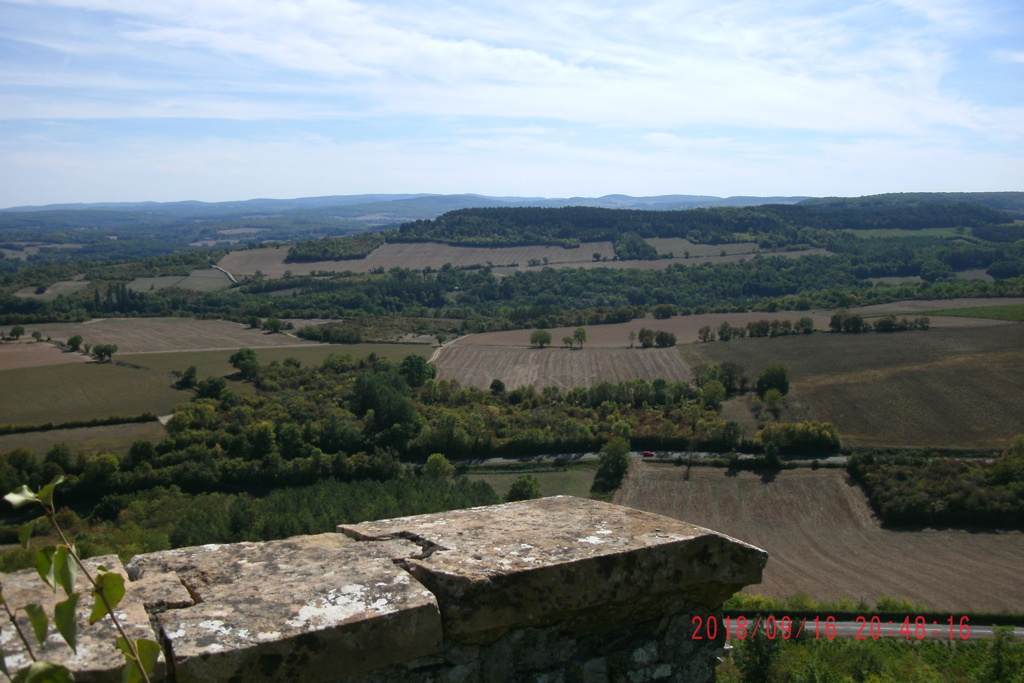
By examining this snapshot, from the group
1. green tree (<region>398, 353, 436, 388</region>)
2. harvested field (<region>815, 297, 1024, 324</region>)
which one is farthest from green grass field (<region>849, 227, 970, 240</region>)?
green tree (<region>398, 353, 436, 388</region>)

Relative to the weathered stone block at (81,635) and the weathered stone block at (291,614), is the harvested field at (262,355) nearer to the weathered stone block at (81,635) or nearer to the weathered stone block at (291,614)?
the weathered stone block at (291,614)

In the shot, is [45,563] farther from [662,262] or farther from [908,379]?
[662,262]

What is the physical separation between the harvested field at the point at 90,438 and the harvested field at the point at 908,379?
47.7m

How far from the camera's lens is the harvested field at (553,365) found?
7056cm

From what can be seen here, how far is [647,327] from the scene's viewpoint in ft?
303

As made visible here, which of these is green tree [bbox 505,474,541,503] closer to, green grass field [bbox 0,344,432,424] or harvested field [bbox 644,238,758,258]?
green grass field [bbox 0,344,432,424]

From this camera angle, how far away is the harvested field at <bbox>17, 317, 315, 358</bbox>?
265ft

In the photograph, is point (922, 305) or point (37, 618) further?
point (922, 305)

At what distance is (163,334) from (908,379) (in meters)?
76.6

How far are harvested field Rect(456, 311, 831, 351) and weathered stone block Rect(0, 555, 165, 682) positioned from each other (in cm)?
8057

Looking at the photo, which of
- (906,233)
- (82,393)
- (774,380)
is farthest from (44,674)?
(906,233)

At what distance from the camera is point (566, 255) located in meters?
147

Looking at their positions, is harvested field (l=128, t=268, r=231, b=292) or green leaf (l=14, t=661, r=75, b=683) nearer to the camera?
green leaf (l=14, t=661, r=75, b=683)

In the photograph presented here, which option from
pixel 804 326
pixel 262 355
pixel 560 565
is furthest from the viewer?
pixel 804 326
